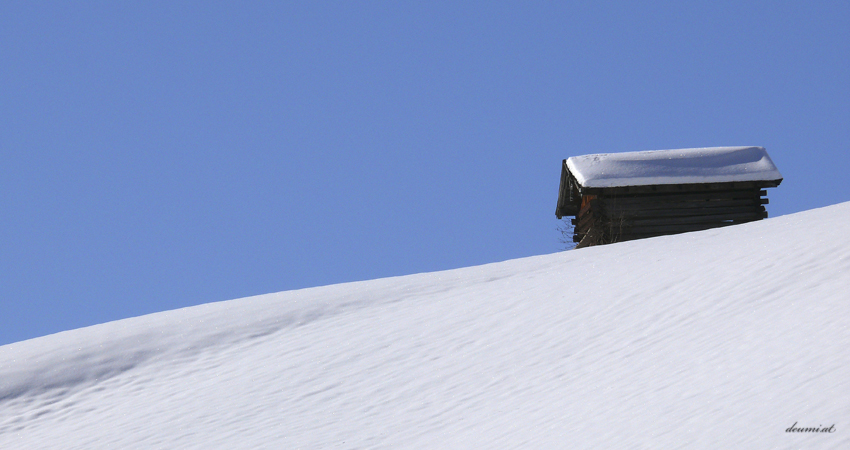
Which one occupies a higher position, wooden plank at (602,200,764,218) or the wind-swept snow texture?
wooden plank at (602,200,764,218)

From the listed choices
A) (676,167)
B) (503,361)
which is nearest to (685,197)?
(676,167)

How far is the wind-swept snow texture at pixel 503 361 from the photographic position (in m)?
4.69

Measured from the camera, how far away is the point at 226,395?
25.6 feet

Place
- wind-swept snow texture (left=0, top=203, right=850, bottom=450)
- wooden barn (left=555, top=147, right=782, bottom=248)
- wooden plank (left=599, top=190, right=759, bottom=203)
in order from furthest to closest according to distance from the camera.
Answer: wooden plank (left=599, top=190, right=759, bottom=203)
wooden barn (left=555, top=147, right=782, bottom=248)
wind-swept snow texture (left=0, top=203, right=850, bottom=450)

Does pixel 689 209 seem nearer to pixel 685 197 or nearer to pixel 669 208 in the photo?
pixel 685 197

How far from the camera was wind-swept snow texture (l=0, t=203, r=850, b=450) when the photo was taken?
469 centimetres

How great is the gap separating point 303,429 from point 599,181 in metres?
11.4

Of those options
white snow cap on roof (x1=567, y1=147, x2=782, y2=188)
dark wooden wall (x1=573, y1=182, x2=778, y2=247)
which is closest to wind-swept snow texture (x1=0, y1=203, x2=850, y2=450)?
dark wooden wall (x1=573, y1=182, x2=778, y2=247)

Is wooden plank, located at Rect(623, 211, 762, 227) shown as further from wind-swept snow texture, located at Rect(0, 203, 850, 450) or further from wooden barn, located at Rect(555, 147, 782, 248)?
wind-swept snow texture, located at Rect(0, 203, 850, 450)

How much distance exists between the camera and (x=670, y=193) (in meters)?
17.0

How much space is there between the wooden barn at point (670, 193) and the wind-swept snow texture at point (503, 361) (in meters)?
5.58

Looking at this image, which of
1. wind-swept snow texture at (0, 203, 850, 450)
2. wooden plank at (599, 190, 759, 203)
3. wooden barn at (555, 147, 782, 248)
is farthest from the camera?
wooden plank at (599, 190, 759, 203)

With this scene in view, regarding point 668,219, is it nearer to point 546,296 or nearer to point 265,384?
point 546,296

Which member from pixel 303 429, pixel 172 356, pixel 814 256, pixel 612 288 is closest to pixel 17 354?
pixel 172 356
